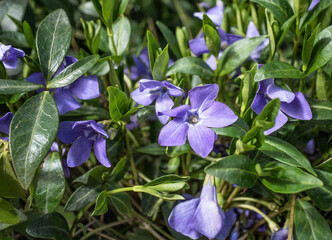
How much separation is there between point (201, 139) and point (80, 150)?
250 millimetres

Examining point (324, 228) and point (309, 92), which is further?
point (309, 92)

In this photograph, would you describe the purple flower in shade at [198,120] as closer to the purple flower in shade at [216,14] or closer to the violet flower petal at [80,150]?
the violet flower petal at [80,150]

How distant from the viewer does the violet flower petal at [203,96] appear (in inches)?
→ 27.3

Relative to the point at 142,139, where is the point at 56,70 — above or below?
above

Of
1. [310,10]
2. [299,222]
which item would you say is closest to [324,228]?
[299,222]

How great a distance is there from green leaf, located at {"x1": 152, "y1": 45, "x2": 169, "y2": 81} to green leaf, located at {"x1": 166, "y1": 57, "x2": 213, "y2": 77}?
4 cm

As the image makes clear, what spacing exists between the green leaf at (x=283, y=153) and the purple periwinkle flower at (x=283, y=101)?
6cm

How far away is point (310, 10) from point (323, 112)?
0.26 meters

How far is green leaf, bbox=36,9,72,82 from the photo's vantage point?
2.53 feet

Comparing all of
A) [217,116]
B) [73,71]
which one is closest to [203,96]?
[217,116]

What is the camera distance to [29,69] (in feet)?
2.90

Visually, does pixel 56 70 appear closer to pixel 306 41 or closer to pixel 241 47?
pixel 241 47

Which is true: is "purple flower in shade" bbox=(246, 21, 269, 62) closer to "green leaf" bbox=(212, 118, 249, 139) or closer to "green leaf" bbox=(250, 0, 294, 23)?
"green leaf" bbox=(250, 0, 294, 23)

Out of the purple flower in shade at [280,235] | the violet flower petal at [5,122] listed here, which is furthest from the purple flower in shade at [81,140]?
the purple flower in shade at [280,235]
